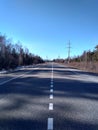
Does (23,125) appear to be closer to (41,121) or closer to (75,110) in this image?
(41,121)

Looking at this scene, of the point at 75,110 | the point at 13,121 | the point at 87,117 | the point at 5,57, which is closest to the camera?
the point at 13,121

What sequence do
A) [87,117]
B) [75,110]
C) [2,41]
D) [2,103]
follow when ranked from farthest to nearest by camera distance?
[2,41], [2,103], [75,110], [87,117]

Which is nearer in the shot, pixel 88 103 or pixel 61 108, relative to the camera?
pixel 61 108

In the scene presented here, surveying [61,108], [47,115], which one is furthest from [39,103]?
[47,115]

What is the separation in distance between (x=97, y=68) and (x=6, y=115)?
147ft

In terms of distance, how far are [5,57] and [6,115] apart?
1735 inches

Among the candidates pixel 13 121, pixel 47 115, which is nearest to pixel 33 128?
pixel 13 121

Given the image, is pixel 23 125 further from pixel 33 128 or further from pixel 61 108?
pixel 61 108

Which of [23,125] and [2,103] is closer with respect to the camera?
[23,125]

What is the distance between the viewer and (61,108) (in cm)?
971

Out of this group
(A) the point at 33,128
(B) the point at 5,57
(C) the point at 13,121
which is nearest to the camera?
(A) the point at 33,128

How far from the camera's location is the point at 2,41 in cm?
5644

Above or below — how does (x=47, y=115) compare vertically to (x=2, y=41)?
below

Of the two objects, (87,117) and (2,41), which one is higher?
(2,41)
